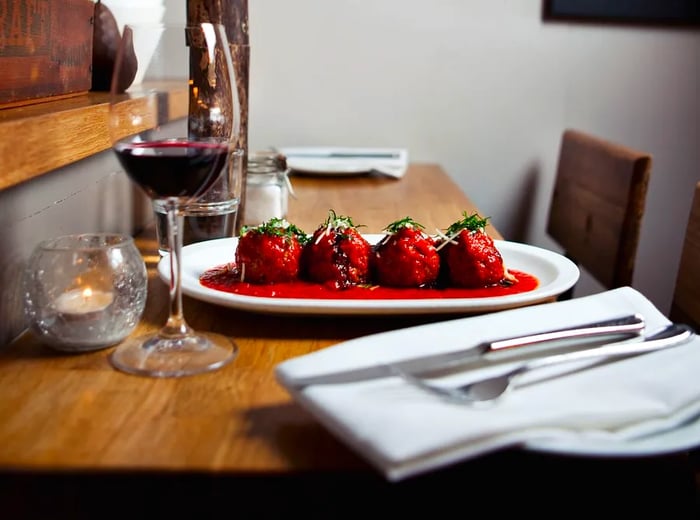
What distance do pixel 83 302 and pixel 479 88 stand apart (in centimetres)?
186

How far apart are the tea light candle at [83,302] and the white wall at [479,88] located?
5.60 feet

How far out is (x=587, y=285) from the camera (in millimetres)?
2564

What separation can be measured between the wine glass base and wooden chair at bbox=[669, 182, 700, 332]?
2.89ft

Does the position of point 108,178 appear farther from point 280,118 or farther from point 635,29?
point 635,29

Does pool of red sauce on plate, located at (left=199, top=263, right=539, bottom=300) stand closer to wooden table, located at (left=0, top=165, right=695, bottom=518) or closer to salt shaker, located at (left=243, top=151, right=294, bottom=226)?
wooden table, located at (left=0, top=165, right=695, bottom=518)

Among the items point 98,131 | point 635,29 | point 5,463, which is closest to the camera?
point 5,463

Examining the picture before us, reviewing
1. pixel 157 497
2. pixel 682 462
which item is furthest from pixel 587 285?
pixel 157 497

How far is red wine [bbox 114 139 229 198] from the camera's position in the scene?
0.75 metres

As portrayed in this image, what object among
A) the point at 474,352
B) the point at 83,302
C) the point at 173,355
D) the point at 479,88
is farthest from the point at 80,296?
the point at 479,88

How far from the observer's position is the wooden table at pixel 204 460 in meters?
0.56

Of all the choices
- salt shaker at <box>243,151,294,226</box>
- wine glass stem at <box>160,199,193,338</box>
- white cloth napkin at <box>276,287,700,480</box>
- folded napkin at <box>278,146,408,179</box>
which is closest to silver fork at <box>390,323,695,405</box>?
white cloth napkin at <box>276,287,700,480</box>

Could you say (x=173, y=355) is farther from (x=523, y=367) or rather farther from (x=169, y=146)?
(x=523, y=367)

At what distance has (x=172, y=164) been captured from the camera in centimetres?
76

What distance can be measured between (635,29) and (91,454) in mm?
2263
